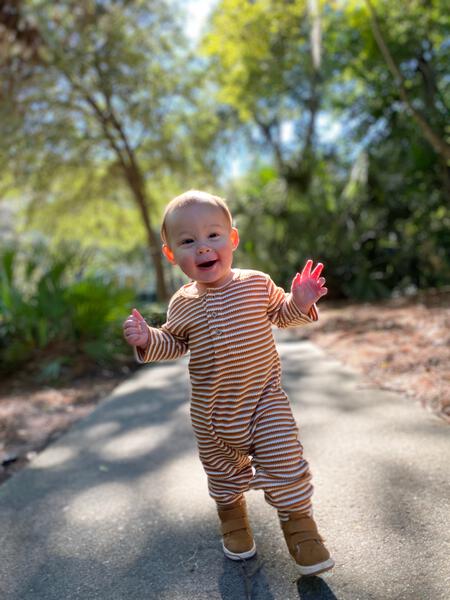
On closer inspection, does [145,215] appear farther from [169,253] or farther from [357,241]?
[169,253]

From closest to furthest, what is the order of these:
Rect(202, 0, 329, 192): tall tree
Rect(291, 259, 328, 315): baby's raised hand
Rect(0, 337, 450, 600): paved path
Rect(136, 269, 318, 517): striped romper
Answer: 1. Rect(0, 337, 450, 600): paved path
2. Rect(136, 269, 318, 517): striped romper
3. Rect(291, 259, 328, 315): baby's raised hand
4. Rect(202, 0, 329, 192): tall tree

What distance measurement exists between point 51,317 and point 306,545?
4930 millimetres

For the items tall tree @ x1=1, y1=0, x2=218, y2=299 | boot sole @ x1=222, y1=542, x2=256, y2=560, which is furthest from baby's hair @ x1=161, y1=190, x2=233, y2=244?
tall tree @ x1=1, y1=0, x2=218, y2=299

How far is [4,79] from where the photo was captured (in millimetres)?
11883

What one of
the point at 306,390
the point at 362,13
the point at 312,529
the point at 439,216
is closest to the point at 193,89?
the point at 362,13

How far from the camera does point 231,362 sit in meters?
1.85

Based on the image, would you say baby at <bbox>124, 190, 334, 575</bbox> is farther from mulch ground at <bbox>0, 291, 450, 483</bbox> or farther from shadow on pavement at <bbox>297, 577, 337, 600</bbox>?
mulch ground at <bbox>0, 291, 450, 483</bbox>

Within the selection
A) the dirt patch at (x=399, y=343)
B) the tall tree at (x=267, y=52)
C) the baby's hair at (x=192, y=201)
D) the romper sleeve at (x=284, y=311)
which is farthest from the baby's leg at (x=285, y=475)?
the tall tree at (x=267, y=52)

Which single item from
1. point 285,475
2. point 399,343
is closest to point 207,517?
point 285,475

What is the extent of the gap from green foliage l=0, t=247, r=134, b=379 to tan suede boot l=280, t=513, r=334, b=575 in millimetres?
4347

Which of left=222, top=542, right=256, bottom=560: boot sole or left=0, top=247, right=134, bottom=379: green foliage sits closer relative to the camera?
left=222, top=542, right=256, bottom=560: boot sole

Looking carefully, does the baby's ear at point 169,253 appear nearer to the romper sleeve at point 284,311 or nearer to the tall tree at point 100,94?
the romper sleeve at point 284,311

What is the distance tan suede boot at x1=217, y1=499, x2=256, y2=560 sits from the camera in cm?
181

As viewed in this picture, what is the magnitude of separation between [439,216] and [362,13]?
389cm
